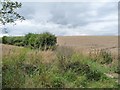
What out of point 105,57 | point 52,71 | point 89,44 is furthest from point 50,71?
point 89,44

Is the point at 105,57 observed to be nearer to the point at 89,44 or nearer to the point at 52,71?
the point at 52,71

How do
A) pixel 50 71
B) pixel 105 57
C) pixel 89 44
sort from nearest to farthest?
1. pixel 50 71
2. pixel 105 57
3. pixel 89 44

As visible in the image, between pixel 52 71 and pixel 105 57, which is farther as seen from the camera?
pixel 105 57

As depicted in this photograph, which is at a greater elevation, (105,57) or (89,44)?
(89,44)

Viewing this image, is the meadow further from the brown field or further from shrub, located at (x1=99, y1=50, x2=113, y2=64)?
the brown field

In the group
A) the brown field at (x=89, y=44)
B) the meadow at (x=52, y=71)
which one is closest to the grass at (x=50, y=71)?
the meadow at (x=52, y=71)

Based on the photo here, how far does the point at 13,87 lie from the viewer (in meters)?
7.51

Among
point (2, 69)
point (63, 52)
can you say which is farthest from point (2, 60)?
point (63, 52)

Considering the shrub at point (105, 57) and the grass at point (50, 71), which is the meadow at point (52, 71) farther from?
the shrub at point (105, 57)

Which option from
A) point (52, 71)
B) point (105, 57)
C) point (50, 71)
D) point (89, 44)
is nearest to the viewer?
point (50, 71)

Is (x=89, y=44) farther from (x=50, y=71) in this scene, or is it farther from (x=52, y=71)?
(x=50, y=71)

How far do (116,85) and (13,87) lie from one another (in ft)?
10.3

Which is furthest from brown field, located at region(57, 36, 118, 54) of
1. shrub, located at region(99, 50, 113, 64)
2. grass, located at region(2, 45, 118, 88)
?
grass, located at region(2, 45, 118, 88)

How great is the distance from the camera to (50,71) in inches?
342
